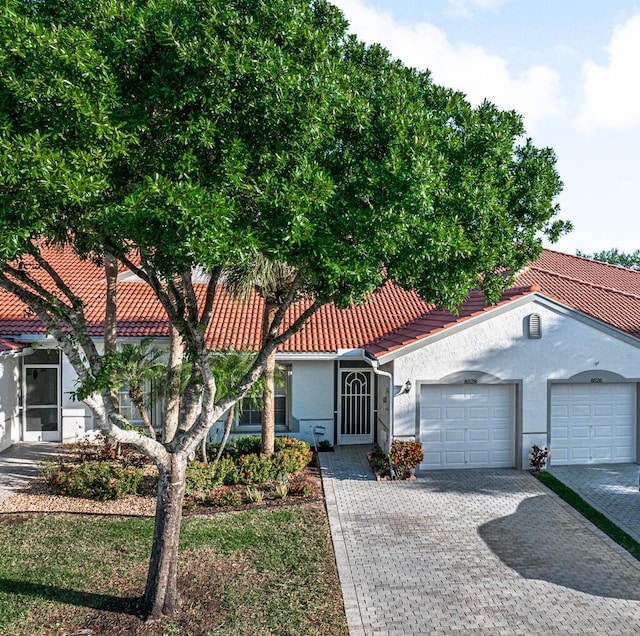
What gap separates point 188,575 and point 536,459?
939 centimetres

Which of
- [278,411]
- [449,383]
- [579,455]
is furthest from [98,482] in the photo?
[579,455]

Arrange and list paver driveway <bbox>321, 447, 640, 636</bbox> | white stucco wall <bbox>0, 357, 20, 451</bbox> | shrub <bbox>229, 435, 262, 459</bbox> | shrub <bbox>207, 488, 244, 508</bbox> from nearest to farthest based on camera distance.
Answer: paver driveway <bbox>321, 447, 640, 636</bbox> → shrub <bbox>207, 488, 244, 508</bbox> → shrub <bbox>229, 435, 262, 459</bbox> → white stucco wall <bbox>0, 357, 20, 451</bbox>

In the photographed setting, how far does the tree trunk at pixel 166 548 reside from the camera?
7.64 meters

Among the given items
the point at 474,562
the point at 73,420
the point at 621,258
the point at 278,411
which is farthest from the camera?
the point at 621,258

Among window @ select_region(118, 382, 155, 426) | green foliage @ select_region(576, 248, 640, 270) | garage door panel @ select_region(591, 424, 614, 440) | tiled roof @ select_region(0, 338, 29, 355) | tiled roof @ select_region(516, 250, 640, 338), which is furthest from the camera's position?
green foliage @ select_region(576, 248, 640, 270)

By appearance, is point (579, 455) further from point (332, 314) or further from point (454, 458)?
point (332, 314)

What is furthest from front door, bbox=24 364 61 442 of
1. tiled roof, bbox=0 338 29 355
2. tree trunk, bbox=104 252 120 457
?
tree trunk, bbox=104 252 120 457

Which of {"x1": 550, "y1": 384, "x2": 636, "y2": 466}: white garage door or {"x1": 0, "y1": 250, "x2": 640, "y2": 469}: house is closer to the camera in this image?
{"x1": 0, "y1": 250, "x2": 640, "y2": 469}: house

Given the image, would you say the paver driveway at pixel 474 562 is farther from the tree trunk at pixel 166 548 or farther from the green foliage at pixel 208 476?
the tree trunk at pixel 166 548

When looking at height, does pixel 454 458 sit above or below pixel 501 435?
below

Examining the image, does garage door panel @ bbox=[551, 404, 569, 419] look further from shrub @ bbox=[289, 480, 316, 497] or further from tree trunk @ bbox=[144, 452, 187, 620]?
tree trunk @ bbox=[144, 452, 187, 620]

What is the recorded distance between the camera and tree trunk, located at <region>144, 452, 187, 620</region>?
764 cm

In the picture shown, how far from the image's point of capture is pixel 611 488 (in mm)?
13281

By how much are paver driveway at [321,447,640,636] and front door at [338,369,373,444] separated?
3.38m
